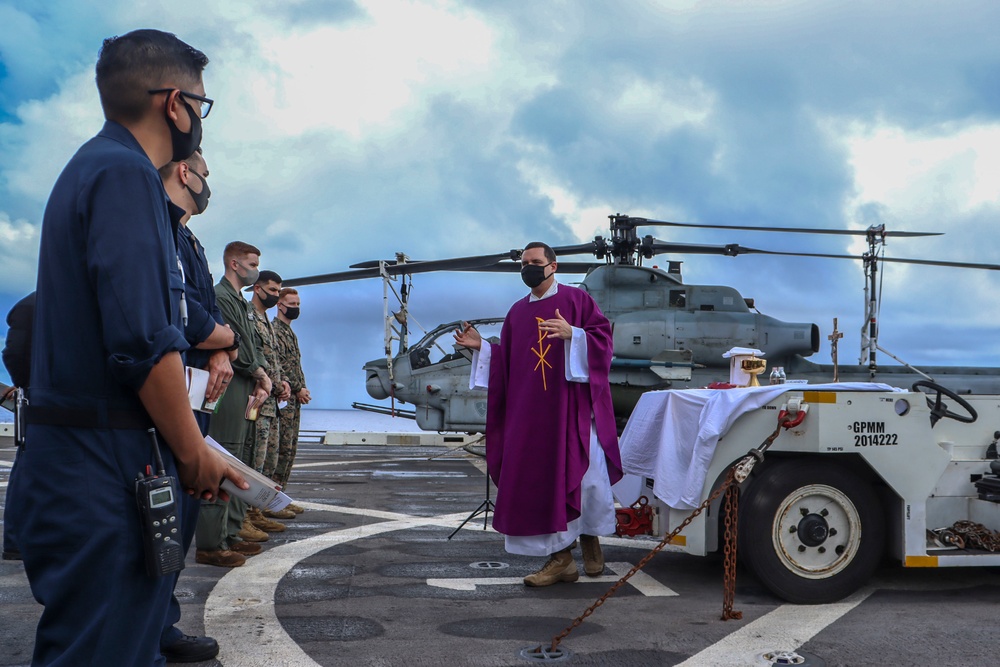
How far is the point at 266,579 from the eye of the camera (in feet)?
16.5

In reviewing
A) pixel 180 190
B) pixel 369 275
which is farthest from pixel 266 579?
pixel 369 275

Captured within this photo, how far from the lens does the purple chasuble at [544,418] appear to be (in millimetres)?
5156

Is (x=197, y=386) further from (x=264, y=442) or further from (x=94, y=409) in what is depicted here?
(x=264, y=442)

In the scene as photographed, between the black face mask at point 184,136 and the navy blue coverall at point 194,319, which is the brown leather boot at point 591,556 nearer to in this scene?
the navy blue coverall at point 194,319

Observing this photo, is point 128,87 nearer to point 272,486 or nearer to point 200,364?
point 272,486

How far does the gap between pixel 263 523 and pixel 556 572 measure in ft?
10.1

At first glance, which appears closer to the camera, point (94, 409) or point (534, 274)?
point (94, 409)

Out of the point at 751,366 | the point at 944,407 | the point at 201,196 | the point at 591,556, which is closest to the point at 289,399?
the point at 591,556

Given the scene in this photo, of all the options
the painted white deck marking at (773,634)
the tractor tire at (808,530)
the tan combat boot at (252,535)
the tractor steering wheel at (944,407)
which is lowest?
the tan combat boot at (252,535)

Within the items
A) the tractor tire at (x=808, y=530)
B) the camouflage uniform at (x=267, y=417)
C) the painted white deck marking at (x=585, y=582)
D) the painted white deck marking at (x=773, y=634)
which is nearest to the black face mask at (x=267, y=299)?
the camouflage uniform at (x=267, y=417)

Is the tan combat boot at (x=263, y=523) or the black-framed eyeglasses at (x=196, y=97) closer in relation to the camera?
the black-framed eyeglasses at (x=196, y=97)

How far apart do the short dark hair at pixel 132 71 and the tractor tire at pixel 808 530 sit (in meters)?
3.73

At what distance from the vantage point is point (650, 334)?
1381 cm

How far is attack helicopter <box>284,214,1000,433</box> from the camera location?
13844 millimetres
